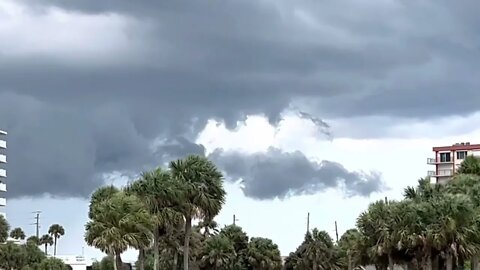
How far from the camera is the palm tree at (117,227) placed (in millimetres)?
45906

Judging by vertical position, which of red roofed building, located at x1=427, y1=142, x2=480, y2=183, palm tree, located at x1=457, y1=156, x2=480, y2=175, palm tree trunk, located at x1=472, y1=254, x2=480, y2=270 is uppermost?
red roofed building, located at x1=427, y1=142, x2=480, y2=183

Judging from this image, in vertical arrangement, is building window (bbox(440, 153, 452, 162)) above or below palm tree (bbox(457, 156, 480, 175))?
above

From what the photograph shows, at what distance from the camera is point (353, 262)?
78.5 metres

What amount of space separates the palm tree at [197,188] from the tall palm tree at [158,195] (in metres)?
1.45

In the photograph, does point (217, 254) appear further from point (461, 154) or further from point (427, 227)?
point (461, 154)

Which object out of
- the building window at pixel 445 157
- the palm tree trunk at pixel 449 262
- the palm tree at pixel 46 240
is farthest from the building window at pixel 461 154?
the palm tree trunk at pixel 449 262

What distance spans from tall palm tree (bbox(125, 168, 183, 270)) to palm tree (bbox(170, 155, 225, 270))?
145 centimetres

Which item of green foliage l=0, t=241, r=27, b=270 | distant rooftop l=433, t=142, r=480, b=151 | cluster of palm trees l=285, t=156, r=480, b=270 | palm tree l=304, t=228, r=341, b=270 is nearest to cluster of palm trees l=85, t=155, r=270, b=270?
cluster of palm trees l=285, t=156, r=480, b=270

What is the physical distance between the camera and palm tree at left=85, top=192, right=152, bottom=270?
4591cm

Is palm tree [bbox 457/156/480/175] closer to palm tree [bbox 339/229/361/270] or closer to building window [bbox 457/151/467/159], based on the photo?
palm tree [bbox 339/229/361/270]

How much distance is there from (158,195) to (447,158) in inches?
5287

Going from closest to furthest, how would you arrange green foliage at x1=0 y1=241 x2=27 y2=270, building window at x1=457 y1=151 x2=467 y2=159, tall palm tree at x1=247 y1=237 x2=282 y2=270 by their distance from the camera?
tall palm tree at x1=247 y1=237 x2=282 y2=270 < green foliage at x1=0 y1=241 x2=27 y2=270 < building window at x1=457 y1=151 x2=467 y2=159

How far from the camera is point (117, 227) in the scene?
4656 cm

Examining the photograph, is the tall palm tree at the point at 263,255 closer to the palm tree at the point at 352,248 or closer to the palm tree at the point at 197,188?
the palm tree at the point at 352,248
